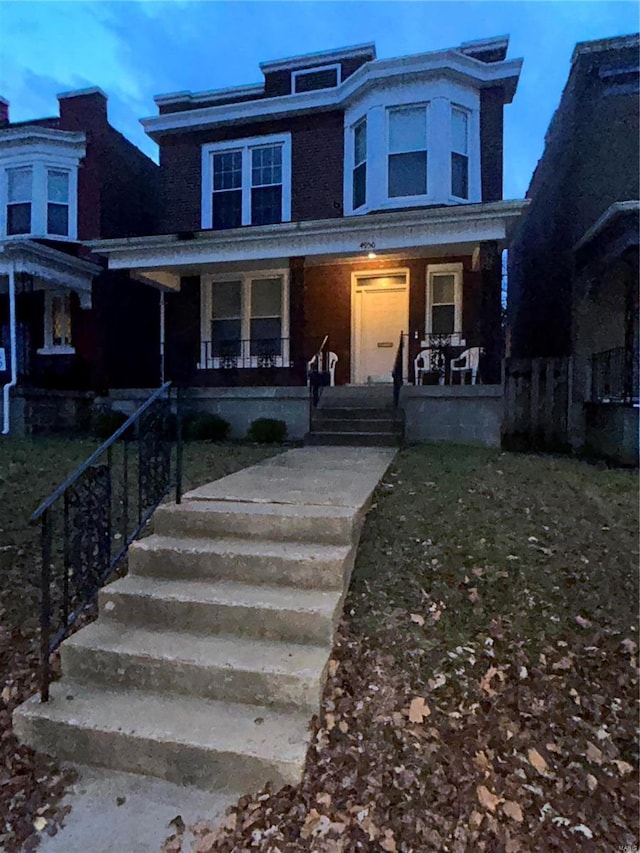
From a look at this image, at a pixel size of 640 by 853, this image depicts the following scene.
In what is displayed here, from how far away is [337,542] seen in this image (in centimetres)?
361

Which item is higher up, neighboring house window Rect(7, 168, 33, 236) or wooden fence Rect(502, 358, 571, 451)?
neighboring house window Rect(7, 168, 33, 236)

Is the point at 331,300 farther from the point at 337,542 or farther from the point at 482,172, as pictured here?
the point at 337,542

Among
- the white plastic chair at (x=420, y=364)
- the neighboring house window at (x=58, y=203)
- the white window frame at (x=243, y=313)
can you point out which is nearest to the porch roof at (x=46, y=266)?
the neighboring house window at (x=58, y=203)

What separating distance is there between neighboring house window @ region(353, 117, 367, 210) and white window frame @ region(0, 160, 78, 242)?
7014 millimetres

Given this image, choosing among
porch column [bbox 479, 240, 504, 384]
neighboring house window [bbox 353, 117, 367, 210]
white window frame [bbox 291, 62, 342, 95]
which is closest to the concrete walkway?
porch column [bbox 479, 240, 504, 384]

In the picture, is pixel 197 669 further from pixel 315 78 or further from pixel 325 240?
pixel 315 78

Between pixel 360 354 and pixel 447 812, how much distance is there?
10.4m

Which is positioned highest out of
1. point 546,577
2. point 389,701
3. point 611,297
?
point 611,297

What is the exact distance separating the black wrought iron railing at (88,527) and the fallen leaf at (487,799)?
2.14 metres

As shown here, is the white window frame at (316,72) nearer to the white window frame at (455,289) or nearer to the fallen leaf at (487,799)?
the white window frame at (455,289)

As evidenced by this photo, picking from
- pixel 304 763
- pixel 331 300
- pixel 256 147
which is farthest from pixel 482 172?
pixel 304 763

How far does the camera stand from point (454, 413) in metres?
9.18

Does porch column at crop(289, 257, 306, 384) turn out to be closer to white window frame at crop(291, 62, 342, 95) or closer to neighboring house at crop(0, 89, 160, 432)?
white window frame at crop(291, 62, 342, 95)

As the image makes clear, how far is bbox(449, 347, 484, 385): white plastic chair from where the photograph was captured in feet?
34.6
